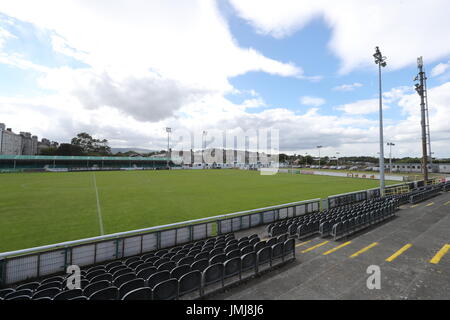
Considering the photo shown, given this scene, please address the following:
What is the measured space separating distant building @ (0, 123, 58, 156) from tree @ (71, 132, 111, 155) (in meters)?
15.2

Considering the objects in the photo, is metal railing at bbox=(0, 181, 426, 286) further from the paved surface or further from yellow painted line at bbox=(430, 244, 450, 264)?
yellow painted line at bbox=(430, 244, 450, 264)

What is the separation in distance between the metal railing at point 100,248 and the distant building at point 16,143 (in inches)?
4689

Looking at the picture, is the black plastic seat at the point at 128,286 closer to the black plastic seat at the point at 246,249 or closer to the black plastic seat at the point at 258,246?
the black plastic seat at the point at 246,249

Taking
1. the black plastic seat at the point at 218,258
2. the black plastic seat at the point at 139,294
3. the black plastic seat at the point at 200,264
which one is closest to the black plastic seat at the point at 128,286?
the black plastic seat at the point at 139,294

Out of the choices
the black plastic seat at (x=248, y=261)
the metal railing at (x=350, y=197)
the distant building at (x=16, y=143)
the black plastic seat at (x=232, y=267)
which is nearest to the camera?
the black plastic seat at (x=232, y=267)

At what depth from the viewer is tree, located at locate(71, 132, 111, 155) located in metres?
105

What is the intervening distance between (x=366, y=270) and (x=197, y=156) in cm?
12253

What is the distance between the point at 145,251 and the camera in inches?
348

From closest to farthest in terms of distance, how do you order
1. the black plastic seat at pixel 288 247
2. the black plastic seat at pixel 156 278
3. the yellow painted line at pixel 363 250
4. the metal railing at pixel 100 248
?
1. the black plastic seat at pixel 156 278
2. the metal railing at pixel 100 248
3. the black plastic seat at pixel 288 247
4. the yellow painted line at pixel 363 250

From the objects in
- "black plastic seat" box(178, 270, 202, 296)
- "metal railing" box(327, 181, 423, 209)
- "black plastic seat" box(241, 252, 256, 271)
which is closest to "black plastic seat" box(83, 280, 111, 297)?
"black plastic seat" box(178, 270, 202, 296)

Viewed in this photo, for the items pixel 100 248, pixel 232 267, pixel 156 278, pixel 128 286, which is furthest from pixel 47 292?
pixel 232 267

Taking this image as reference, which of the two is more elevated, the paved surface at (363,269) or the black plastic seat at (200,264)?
the black plastic seat at (200,264)

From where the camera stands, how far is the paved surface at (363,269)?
17.8 feet
